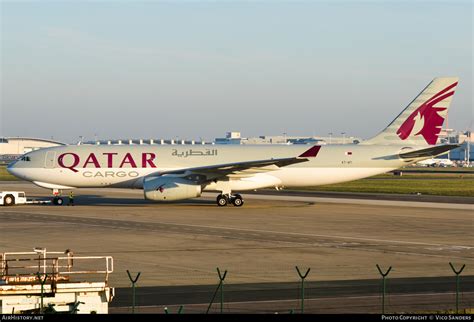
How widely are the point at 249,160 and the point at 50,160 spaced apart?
14.6m

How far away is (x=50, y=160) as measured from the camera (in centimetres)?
6322

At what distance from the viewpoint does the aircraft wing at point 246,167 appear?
194 feet

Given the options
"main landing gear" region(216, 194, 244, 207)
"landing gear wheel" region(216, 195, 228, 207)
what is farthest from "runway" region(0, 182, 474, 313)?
"landing gear wheel" region(216, 195, 228, 207)

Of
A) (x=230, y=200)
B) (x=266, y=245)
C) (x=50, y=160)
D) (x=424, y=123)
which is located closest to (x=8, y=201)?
(x=50, y=160)

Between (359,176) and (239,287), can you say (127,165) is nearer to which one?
(359,176)

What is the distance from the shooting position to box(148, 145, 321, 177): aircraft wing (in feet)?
194

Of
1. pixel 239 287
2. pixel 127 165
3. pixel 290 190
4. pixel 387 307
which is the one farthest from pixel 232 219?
pixel 290 190

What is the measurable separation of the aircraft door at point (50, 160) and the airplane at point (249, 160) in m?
0.07

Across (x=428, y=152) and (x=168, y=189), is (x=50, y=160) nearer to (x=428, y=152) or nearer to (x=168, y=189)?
(x=168, y=189)

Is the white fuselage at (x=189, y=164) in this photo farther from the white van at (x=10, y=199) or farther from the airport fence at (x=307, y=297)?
the airport fence at (x=307, y=297)

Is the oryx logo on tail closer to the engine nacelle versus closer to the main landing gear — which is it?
the main landing gear

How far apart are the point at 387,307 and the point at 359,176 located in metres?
40.7

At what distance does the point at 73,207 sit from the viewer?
62375mm

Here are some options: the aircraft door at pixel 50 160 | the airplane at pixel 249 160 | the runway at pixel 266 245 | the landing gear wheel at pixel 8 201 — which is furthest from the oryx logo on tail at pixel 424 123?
the landing gear wheel at pixel 8 201
